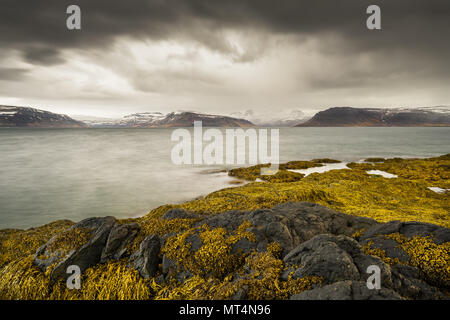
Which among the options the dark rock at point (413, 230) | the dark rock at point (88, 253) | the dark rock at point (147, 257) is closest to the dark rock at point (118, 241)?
the dark rock at point (88, 253)

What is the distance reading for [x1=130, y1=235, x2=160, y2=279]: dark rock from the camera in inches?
163

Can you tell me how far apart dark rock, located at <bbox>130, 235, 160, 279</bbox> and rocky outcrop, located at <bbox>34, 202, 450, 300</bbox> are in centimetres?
1

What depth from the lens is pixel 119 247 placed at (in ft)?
15.9

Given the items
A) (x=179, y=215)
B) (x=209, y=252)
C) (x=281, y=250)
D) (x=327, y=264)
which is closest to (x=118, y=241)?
(x=179, y=215)

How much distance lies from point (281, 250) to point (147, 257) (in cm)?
283

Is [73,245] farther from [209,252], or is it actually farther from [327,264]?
[327,264]

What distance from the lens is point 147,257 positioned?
4.36 metres

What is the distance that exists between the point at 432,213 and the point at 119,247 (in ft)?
→ 40.6

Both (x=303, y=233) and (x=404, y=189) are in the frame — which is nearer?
(x=303, y=233)
